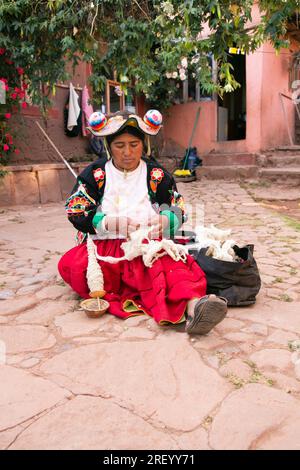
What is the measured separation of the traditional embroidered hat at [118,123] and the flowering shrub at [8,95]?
4.70 meters

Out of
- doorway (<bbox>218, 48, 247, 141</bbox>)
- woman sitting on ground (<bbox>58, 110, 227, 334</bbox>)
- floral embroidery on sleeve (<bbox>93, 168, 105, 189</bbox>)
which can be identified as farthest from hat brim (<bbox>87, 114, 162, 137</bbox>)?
doorway (<bbox>218, 48, 247, 141</bbox>)

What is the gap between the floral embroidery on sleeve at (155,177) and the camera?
109 inches

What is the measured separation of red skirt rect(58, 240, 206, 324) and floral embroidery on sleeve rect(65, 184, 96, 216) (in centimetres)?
25

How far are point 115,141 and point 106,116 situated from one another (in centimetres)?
18

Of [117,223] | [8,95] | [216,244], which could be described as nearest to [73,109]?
[8,95]

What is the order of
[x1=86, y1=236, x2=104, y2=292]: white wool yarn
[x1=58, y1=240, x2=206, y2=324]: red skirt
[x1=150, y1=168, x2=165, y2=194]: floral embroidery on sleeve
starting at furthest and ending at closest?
[x1=150, y1=168, x2=165, y2=194]: floral embroidery on sleeve → [x1=86, y1=236, x2=104, y2=292]: white wool yarn → [x1=58, y1=240, x2=206, y2=324]: red skirt

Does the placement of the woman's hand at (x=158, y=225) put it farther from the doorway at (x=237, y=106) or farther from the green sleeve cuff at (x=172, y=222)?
the doorway at (x=237, y=106)

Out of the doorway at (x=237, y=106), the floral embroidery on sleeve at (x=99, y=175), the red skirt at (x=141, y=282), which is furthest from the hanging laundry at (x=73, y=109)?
the red skirt at (x=141, y=282)

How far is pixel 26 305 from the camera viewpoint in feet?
8.93

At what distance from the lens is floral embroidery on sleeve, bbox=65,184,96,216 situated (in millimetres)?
2697

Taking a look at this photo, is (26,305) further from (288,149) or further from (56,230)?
(288,149)

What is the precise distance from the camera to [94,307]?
2.46 meters

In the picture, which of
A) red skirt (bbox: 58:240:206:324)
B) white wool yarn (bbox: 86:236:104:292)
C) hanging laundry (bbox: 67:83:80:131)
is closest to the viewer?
red skirt (bbox: 58:240:206:324)

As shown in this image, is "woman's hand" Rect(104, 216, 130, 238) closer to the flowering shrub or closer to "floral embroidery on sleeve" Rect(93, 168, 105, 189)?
"floral embroidery on sleeve" Rect(93, 168, 105, 189)
